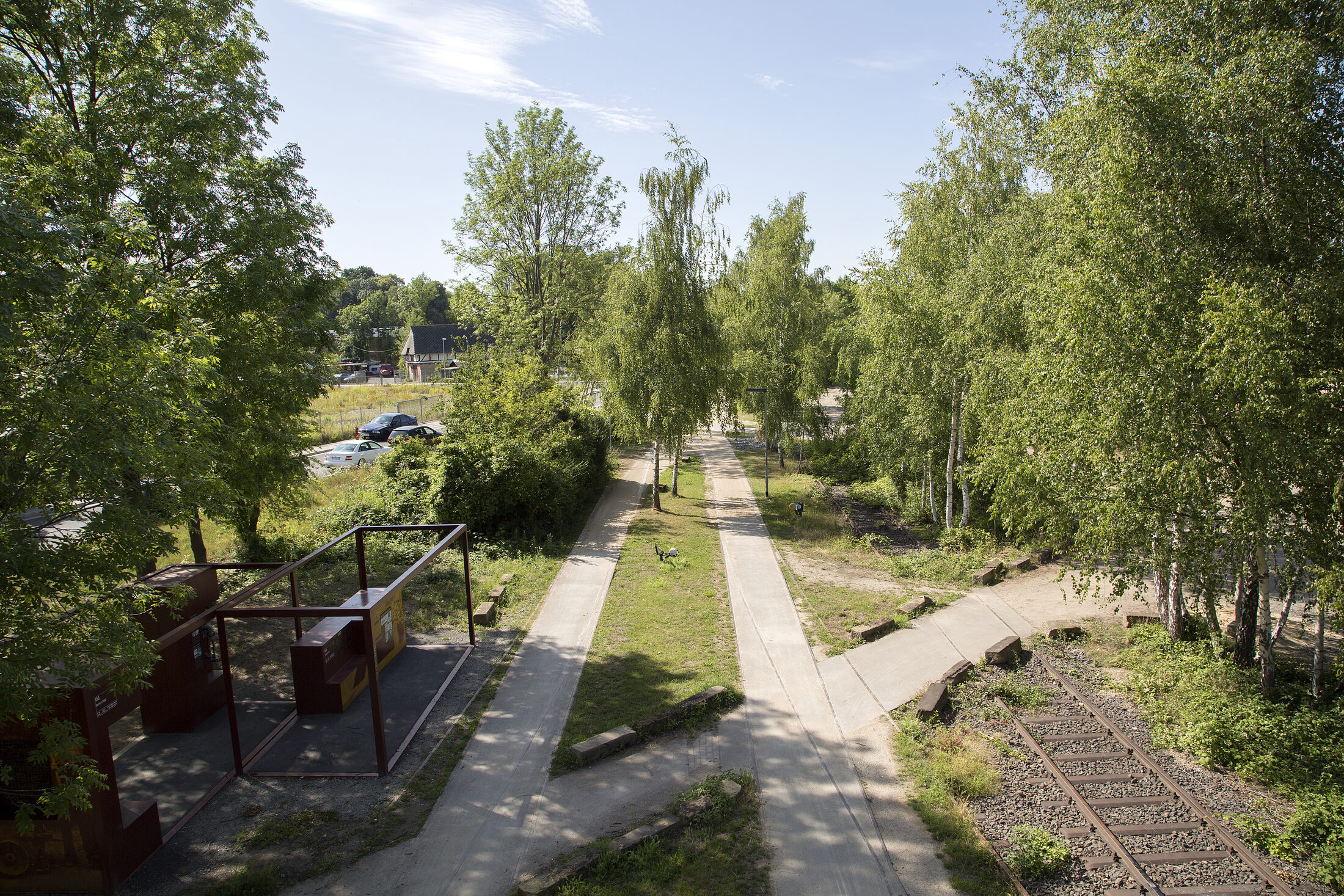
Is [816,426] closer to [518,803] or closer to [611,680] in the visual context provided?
[611,680]

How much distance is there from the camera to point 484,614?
46.4 feet

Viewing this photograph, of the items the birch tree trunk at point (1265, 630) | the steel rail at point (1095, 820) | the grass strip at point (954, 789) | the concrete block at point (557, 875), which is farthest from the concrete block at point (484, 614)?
the birch tree trunk at point (1265, 630)

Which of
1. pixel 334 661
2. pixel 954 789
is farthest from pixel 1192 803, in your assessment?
pixel 334 661

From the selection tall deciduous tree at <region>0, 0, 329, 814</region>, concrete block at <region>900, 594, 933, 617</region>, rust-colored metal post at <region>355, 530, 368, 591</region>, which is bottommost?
concrete block at <region>900, 594, 933, 617</region>

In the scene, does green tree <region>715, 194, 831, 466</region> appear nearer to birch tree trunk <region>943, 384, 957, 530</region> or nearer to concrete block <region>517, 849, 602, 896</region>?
birch tree trunk <region>943, 384, 957, 530</region>

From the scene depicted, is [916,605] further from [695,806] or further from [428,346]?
[428,346]

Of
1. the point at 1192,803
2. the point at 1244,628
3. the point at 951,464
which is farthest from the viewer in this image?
the point at 951,464

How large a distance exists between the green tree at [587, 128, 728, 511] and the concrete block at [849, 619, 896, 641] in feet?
36.1

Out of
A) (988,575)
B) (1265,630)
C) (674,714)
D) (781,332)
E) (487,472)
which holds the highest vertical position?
(781,332)

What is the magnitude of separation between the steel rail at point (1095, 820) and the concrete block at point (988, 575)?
262 inches

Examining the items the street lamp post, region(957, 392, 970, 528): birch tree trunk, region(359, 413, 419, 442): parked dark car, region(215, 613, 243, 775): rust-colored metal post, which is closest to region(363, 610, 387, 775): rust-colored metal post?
region(215, 613, 243, 775): rust-colored metal post

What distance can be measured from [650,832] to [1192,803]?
6392 millimetres

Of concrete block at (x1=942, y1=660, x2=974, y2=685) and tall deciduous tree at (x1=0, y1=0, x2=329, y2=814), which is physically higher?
tall deciduous tree at (x1=0, y1=0, x2=329, y2=814)

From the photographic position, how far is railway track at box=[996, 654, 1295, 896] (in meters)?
6.98
